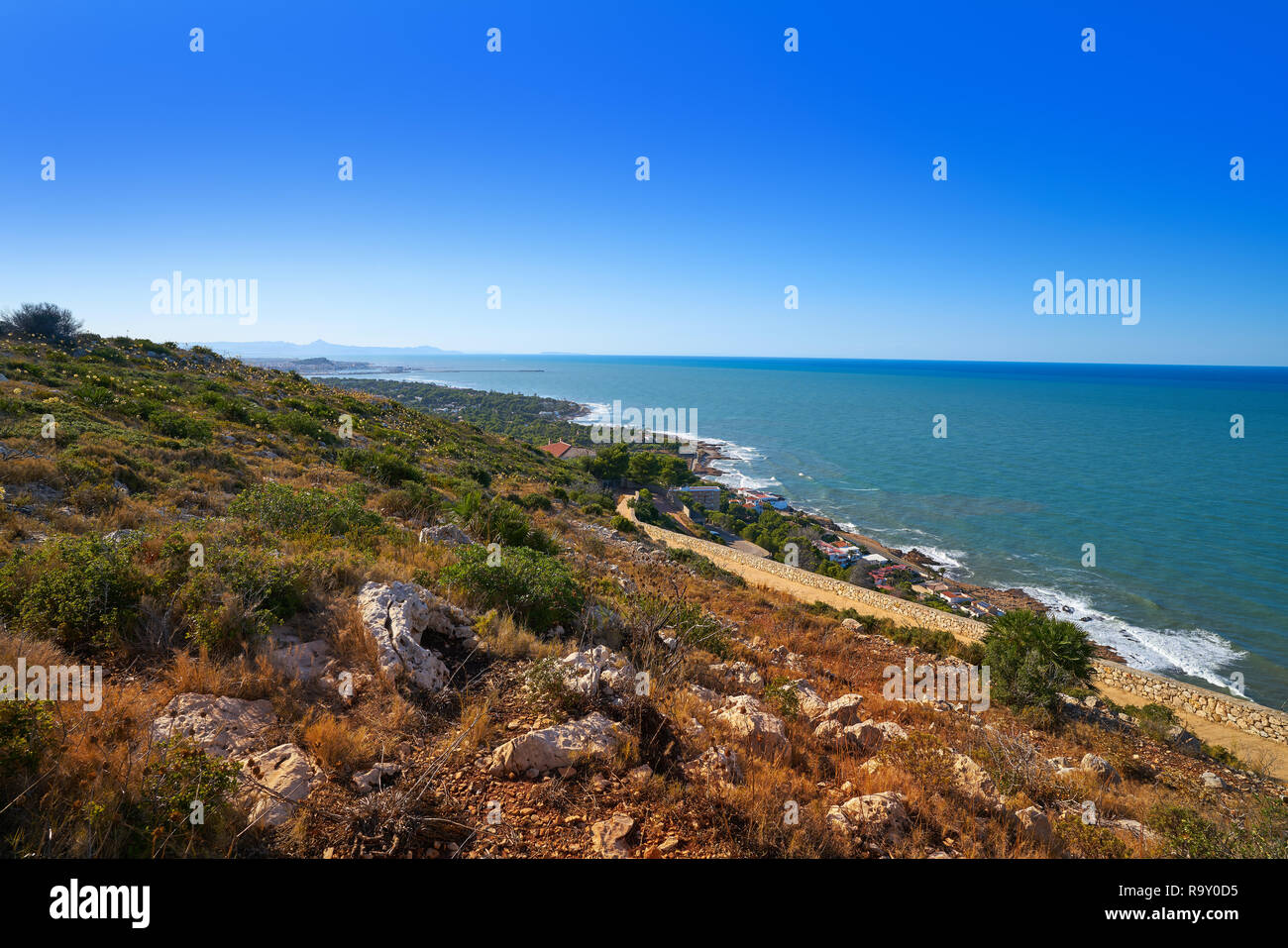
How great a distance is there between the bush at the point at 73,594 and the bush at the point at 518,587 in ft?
8.71

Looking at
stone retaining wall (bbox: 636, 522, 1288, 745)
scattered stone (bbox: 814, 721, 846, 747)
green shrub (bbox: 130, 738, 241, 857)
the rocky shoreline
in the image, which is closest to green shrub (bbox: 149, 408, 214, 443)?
green shrub (bbox: 130, 738, 241, 857)

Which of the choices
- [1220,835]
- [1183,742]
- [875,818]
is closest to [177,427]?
[875,818]

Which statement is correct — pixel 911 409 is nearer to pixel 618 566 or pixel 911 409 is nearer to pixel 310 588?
pixel 618 566

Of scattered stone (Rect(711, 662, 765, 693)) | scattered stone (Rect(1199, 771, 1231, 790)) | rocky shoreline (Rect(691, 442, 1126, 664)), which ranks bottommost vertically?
rocky shoreline (Rect(691, 442, 1126, 664))

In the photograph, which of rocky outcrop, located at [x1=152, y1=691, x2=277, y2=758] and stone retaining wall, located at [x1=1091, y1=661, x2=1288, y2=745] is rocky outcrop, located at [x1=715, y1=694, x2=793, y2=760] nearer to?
rocky outcrop, located at [x1=152, y1=691, x2=277, y2=758]

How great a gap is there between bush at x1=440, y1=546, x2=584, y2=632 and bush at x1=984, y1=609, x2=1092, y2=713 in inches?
364

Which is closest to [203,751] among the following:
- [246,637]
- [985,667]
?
[246,637]

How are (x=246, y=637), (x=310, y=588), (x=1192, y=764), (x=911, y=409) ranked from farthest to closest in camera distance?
1. (x=911, y=409)
2. (x=1192, y=764)
3. (x=310, y=588)
4. (x=246, y=637)

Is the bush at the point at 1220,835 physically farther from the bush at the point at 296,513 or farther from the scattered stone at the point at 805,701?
the bush at the point at 296,513

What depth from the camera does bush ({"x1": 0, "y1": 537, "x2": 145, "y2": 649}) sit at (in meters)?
4.20

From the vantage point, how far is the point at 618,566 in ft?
46.5

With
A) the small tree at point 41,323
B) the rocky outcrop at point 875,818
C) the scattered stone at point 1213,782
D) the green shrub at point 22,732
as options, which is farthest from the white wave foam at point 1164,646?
the small tree at point 41,323

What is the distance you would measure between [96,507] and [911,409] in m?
130

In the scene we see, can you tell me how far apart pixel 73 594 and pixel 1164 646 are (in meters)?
33.4
